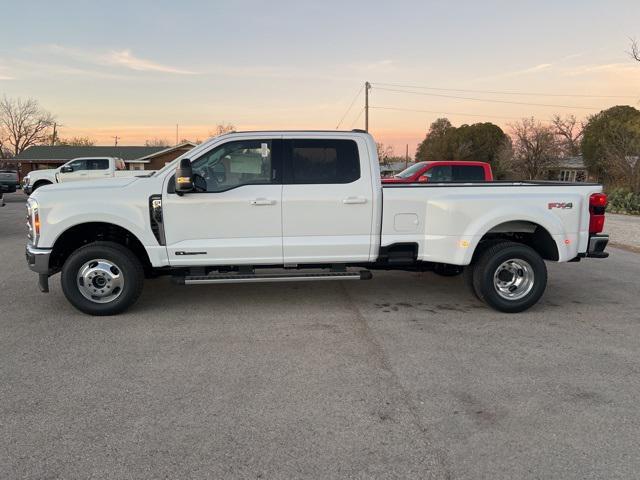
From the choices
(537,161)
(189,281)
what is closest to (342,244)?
(189,281)

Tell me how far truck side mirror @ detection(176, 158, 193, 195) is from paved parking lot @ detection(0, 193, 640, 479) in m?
1.49

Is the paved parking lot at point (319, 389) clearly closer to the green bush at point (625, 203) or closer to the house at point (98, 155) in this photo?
the green bush at point (625, 203)

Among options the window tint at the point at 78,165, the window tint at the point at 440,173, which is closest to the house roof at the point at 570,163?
the window tint at the point at 440,173

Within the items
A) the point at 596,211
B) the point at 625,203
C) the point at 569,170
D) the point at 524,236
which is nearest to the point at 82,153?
the point at 625,203

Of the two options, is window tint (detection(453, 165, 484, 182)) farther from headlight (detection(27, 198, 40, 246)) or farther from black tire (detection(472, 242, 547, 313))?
headlight (detection(27, 198, 40, 246))

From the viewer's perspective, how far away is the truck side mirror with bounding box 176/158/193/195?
4.96 meters

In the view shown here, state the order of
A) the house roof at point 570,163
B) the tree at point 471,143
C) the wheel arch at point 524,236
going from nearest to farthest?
the wheel arch at point 524,236 → the house roof at point 570,163 → the tree at point 471,143

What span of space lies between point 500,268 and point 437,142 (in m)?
67.3

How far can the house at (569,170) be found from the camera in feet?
171

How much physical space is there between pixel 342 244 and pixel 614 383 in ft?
9.58

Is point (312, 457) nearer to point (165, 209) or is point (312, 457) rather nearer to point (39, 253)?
point (165, 209)

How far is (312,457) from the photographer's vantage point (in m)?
2.85

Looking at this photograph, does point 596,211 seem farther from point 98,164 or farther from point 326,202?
point 98,164

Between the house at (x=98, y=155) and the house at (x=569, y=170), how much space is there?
128 ft
